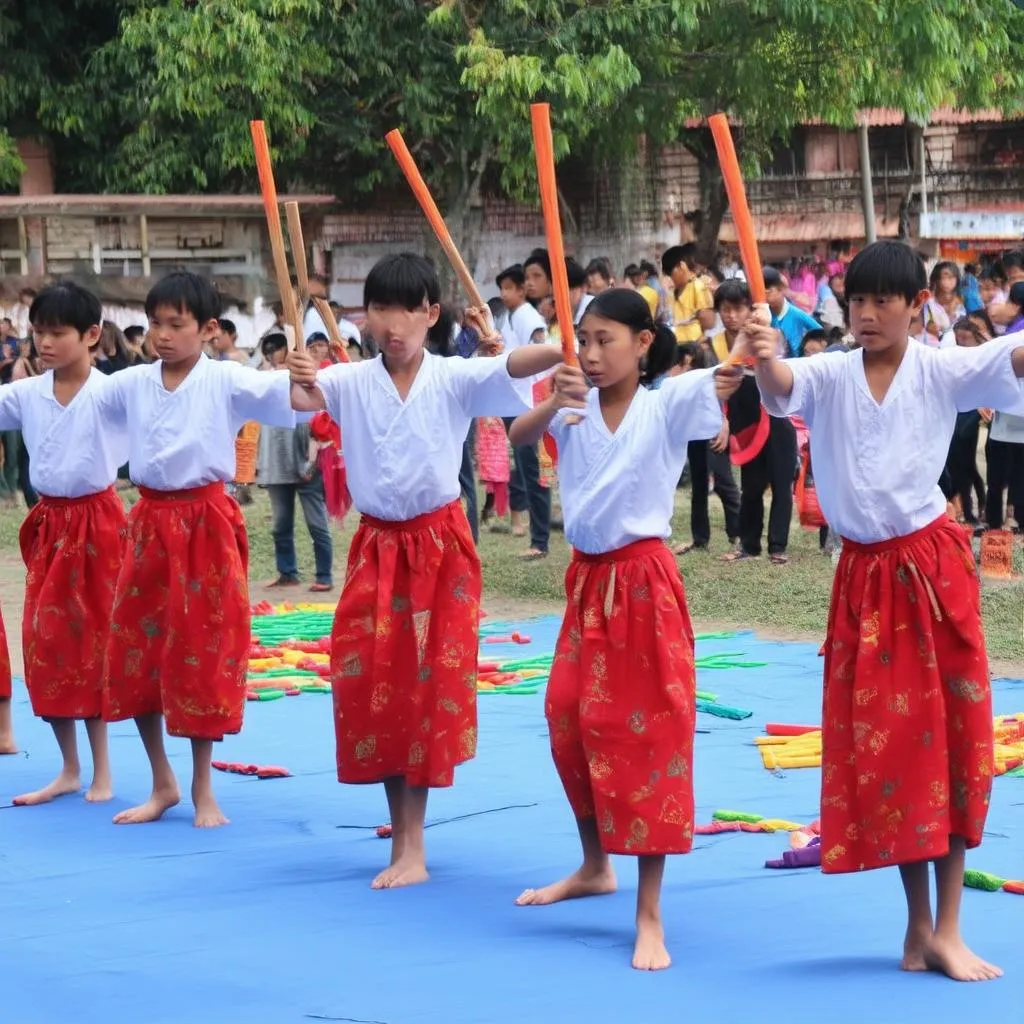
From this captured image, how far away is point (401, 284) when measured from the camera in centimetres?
470

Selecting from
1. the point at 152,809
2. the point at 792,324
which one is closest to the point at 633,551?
the point at 152,809

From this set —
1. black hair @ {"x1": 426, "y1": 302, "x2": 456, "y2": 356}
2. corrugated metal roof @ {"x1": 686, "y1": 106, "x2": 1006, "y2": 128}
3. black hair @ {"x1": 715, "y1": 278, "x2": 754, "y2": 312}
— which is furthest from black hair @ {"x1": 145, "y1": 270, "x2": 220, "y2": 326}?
corrugated metal roof @ {"x1": 686, "y1": 106, "x2": 1006, "y2": 128}

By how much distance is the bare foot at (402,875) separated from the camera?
4.56 m

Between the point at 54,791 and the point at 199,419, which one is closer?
the point at 199,419

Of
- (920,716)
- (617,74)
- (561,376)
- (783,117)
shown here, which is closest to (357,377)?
(561,376)

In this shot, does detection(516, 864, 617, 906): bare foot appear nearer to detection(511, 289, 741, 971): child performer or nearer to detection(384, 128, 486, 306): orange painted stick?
detection(511, 289, 741, 971): child performer

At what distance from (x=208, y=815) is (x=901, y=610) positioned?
2.32 metres

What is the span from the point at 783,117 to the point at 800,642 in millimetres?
12073

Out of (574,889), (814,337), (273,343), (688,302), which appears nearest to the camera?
(574,889)

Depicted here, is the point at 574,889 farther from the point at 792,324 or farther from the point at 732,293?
the point at 792,324

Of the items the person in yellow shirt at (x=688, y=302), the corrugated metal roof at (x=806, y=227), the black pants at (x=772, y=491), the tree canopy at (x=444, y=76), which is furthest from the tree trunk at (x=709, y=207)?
the black pants at (x=772, y=491)

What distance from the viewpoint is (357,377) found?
4.79 metres

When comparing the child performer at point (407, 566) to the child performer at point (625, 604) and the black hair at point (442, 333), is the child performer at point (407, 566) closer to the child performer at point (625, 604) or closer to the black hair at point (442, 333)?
the child performer at point (625, 604)

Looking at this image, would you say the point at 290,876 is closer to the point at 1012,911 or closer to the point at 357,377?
the point at 357,377
